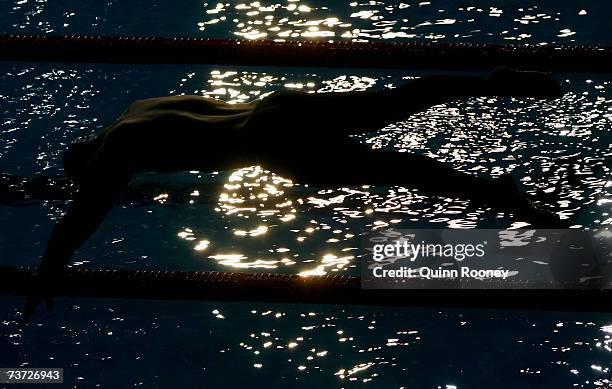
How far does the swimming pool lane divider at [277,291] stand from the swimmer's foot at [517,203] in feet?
0.71

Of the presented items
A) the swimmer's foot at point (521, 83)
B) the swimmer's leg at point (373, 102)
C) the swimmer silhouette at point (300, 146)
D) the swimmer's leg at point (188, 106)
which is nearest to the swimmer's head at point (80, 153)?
the swimmer silhouette at point (300, 146)

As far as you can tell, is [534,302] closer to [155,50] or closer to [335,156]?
[335,156]

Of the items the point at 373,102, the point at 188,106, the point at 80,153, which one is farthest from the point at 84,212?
the point at 373,102

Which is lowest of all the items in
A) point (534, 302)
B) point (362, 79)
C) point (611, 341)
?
point (611, 341)

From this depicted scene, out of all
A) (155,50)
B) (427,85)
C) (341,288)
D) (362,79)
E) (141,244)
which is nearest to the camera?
(427,85)

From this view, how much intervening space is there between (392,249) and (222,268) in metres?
0.60

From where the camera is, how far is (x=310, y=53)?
152 inches

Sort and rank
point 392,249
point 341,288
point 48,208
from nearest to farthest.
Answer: point 341,288, point 392,249, point 48,208

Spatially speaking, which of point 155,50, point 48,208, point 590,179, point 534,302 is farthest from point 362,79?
point 534,302

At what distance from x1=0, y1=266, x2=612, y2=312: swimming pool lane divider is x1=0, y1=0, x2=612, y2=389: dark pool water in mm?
181

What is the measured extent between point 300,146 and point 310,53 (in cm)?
137

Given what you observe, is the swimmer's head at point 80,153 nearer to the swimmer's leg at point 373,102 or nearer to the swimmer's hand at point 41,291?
the swimmer's hand at point 41,291

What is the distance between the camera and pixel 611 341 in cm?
282

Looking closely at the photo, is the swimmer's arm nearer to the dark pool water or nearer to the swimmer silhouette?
the swimmer silhouette
